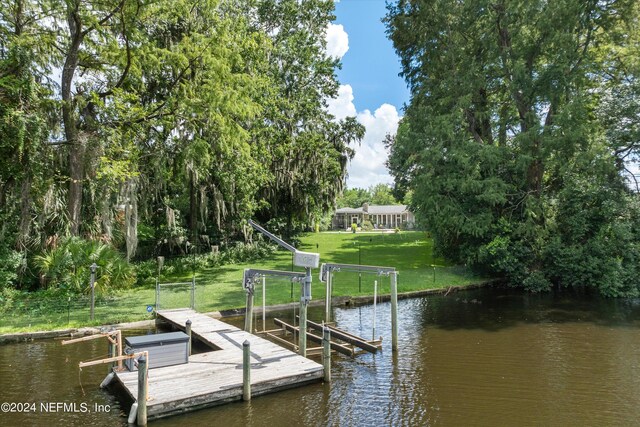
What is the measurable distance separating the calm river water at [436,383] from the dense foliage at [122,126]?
6134 millimetres

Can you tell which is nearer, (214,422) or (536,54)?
(214,422)

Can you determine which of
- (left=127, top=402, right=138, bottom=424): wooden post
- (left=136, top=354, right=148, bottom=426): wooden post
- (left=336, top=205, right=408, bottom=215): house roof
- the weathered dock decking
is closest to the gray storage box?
the weathered dock decking

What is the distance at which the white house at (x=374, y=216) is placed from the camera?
65.1 metres

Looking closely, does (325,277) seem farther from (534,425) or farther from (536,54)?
(536,54)

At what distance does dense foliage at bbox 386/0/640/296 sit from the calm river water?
6654 mm

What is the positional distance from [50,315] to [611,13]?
2730 centimetres

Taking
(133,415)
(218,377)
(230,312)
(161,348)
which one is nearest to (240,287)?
(230,312)

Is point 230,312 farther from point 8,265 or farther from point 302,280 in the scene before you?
point 8,265

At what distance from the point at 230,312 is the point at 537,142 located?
16289mm

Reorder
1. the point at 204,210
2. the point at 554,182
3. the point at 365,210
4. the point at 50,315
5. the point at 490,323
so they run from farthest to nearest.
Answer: the point at 365,210
the point at 554,182
the point at 204,210
the point at 490,323
the point at 50,315

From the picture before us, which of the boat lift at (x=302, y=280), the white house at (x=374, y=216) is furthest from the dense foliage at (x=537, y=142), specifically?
the white house at (x=374, y=216)

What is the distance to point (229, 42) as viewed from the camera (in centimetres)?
1602

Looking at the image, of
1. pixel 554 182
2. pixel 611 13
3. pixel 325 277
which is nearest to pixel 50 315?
pixel 325 277

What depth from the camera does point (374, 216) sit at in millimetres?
68312
